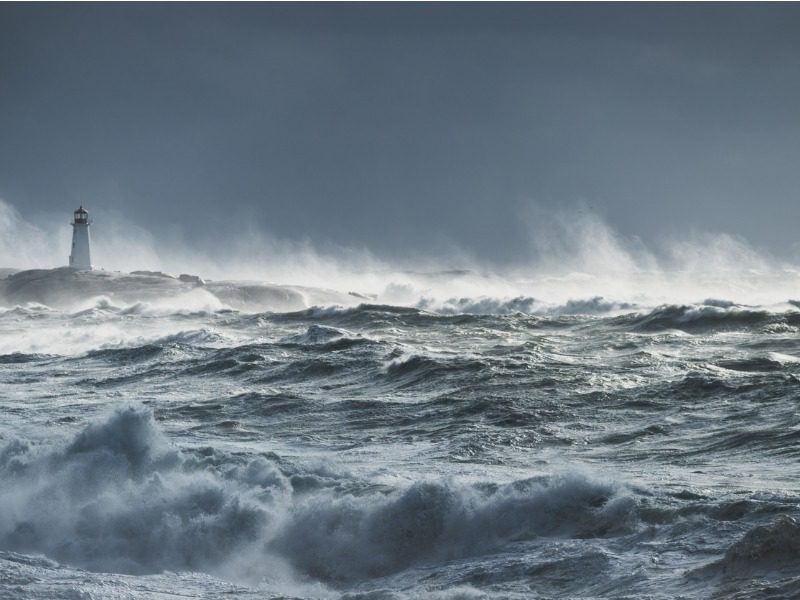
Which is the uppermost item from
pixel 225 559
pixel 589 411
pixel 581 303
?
pixel 581 303

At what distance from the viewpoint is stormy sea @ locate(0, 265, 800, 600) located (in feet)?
28.3

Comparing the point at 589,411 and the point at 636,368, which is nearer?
the point at 589,411

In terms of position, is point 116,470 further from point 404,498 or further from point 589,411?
point 589,411

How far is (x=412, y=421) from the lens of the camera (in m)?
15.8

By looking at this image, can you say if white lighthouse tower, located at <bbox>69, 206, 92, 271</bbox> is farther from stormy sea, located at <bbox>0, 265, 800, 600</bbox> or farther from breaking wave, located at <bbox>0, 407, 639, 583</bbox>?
breaking wave, located at <bbox>0, 407, 639, 583</bbox>

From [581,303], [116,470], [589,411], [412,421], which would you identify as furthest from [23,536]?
[581,303]

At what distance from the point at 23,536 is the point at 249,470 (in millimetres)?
2482

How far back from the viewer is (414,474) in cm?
1184

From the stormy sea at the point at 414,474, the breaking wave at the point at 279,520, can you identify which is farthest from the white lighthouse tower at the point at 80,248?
the breaking wave at the point at 279,520

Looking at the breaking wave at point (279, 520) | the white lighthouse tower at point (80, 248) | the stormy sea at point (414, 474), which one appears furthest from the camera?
the white lighthouse tower at point (80, 248)

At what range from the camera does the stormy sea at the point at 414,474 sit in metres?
8.62

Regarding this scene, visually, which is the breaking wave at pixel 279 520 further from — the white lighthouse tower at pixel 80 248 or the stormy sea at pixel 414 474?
the white lighthouse tower at pixel 80 248

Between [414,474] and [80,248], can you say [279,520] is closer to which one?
[414,474]

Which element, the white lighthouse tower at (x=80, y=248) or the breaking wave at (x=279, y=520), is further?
the white lighthouse tower at (x=80, y=248)
